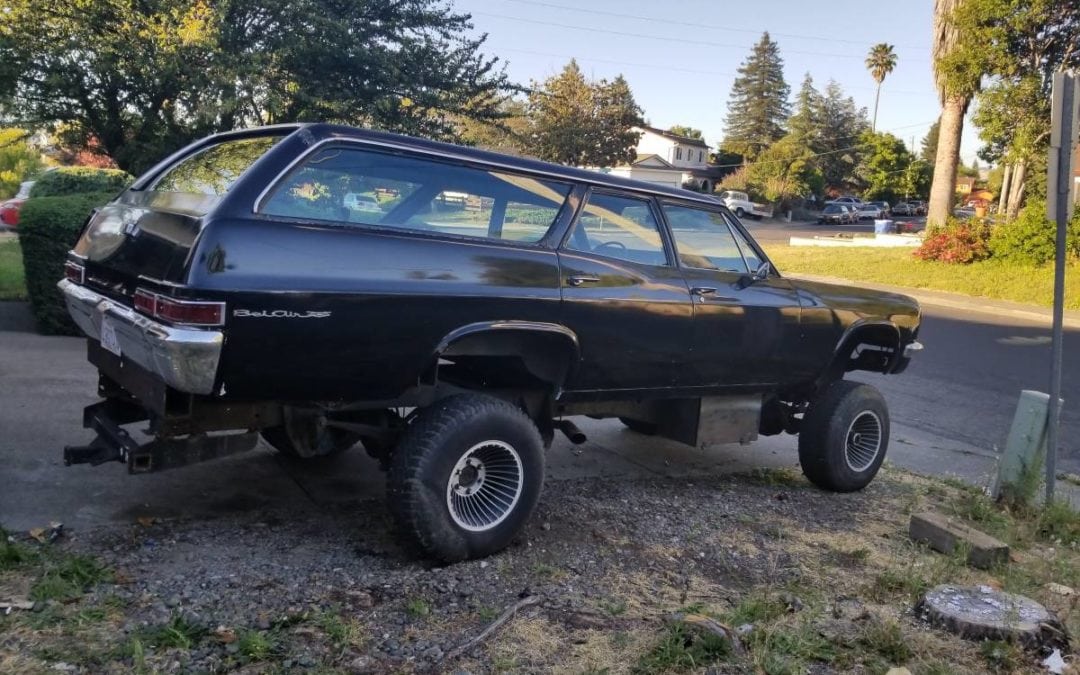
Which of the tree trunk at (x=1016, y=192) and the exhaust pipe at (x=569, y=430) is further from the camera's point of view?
the tree trunk at (x=1016, y=192)

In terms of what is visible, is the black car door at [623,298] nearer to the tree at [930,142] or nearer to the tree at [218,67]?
the tree at [218,67]

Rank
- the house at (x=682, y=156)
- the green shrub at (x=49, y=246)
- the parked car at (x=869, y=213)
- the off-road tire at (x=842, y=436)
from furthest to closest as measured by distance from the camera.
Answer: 1. the house at (x=682, y=156)
2. the parked car at (x=869, y=213)
3. the green shrub at (x=49, y=246)
4. the off-road tire at (x=842, y=436)

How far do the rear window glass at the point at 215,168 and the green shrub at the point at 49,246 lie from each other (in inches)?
140

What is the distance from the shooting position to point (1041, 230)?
22.7 m

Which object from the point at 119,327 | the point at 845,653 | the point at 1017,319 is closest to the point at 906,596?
the point at 845,653

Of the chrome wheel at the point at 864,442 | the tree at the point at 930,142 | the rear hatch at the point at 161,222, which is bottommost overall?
the chrome wheel at the point at 864,442

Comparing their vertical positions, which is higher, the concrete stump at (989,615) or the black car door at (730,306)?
the black car door at (730,306)

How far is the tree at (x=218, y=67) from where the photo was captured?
560 inches

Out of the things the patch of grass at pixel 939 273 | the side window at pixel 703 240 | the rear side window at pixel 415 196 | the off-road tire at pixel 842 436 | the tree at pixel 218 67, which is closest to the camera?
the rear side window at pixel 415 196

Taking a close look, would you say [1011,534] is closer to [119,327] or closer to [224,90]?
[119,327]

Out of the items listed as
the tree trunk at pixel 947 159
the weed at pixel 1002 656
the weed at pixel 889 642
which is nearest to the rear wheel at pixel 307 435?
the weed at pixel 889 642

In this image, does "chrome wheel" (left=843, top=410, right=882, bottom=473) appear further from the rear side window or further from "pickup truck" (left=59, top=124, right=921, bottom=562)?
the rear side window

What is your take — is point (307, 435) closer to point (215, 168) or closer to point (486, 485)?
point (486, 485)

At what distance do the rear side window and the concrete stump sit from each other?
2.48m
